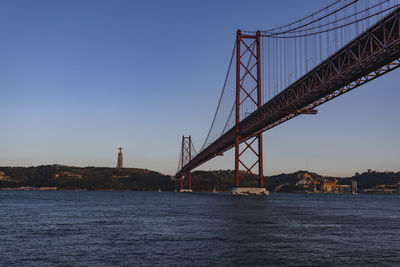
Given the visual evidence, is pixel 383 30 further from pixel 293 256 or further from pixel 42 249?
pixel 42 249

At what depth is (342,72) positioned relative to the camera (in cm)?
2950

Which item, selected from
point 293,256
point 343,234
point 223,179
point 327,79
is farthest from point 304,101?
point 223,179

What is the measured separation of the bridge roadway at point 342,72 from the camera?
24.4 metres

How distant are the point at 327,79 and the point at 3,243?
27.4 meters

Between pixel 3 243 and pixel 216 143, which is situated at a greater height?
pixel 216 143

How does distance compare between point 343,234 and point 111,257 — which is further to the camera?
point 343,234

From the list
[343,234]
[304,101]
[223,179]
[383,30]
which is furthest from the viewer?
[223,179]

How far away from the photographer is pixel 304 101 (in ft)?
124

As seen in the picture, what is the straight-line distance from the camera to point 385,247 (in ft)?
45.8

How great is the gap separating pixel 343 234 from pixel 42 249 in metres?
12.4

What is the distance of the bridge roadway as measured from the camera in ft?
79.9

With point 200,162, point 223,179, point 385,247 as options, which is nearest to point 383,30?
point 385,247

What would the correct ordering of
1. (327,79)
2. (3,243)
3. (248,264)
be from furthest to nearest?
(327,79) → (3,243) → (248,264)

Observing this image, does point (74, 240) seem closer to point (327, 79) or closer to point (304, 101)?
point (327, 79)
